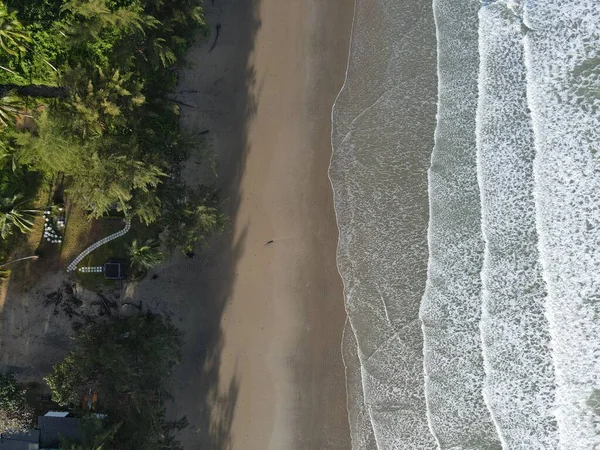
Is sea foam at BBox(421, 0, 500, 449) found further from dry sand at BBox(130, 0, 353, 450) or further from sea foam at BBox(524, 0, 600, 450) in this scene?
dry sand at BBox(130, 0, 353, 450)

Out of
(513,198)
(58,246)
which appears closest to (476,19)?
(513,198)

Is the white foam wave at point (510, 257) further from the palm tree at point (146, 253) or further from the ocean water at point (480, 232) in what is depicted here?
the palm tree at point (146, 253)

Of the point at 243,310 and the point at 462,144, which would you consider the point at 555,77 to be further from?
the point at 243,310

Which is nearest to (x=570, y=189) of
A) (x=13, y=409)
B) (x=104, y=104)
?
(x=104, y=104)

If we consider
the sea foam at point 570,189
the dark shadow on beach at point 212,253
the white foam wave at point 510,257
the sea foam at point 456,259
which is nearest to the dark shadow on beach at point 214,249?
the dark shadow on beach at point 212,253

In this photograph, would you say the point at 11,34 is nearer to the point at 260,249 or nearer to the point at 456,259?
the point at 260,249

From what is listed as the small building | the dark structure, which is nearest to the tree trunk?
the dark structure
